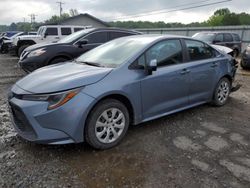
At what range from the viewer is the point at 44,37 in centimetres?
1363

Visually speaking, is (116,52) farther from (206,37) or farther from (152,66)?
(206,37)

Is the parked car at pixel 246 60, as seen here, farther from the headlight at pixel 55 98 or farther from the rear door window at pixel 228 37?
the headlight at pixel 55 98

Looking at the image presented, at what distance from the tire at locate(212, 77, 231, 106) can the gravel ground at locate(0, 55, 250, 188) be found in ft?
2.71

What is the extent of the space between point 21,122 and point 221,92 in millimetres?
3893

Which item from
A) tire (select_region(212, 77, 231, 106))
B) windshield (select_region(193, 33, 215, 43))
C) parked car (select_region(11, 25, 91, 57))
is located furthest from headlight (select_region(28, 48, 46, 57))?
windshield (select_region(193, 33, 215, 43))

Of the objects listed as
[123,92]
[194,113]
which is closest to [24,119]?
[123,92]

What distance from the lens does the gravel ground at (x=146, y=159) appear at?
101 inches

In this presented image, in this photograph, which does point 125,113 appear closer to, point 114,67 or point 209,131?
point 114,67

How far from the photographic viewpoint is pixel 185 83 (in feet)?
13.2

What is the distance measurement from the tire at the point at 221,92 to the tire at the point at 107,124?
237 cm

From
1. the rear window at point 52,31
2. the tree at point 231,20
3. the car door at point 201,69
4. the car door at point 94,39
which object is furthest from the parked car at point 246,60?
the tree at point 231,20

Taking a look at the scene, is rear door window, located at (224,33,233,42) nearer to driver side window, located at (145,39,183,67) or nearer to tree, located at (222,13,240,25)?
driver side window, located at (145,39,183,67)

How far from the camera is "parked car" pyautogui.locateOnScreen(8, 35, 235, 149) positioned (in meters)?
2.77

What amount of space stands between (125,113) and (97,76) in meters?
0.67
